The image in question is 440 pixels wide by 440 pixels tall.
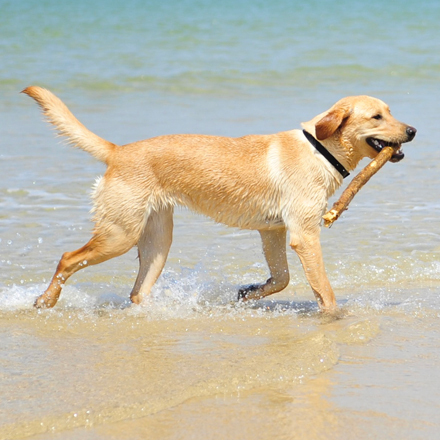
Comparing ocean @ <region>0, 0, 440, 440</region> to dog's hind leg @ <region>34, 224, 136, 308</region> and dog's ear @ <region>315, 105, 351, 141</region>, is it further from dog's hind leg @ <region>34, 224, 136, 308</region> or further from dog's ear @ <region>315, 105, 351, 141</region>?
dog's ear @ <region>315, 105, 351, 141</region>

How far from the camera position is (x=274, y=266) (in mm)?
6234

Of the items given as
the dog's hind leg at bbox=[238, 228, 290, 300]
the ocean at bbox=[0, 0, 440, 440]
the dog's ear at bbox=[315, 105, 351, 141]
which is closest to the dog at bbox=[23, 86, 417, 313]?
the dog's ear at bbox=[315, 105, 351, 141]

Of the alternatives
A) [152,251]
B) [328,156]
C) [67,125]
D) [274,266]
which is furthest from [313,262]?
[67,125]

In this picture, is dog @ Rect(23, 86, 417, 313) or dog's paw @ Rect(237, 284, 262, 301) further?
dog's paw @ Rect(237, 284, 262, 301)

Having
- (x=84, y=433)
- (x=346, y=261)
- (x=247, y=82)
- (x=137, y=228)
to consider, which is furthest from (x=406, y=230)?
(x=247, y=82)

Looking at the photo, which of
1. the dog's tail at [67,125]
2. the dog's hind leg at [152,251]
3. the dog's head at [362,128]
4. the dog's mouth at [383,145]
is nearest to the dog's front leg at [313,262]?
the dog's head at [362,128]

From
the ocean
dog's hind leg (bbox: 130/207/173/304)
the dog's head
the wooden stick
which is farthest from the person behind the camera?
dog's hind leg (bbox: 130/207/173/304)

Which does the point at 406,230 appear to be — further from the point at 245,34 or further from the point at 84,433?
the point at 245,34

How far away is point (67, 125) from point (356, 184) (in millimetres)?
2187

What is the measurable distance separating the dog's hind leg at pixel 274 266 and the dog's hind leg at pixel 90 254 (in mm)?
1046

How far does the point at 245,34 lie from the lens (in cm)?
2850

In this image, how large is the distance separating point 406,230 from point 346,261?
116 centimetres

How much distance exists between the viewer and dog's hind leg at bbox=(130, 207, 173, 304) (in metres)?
6.22

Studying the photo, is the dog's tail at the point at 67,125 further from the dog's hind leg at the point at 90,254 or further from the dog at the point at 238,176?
the dog's hind leg at the point at 90,254
